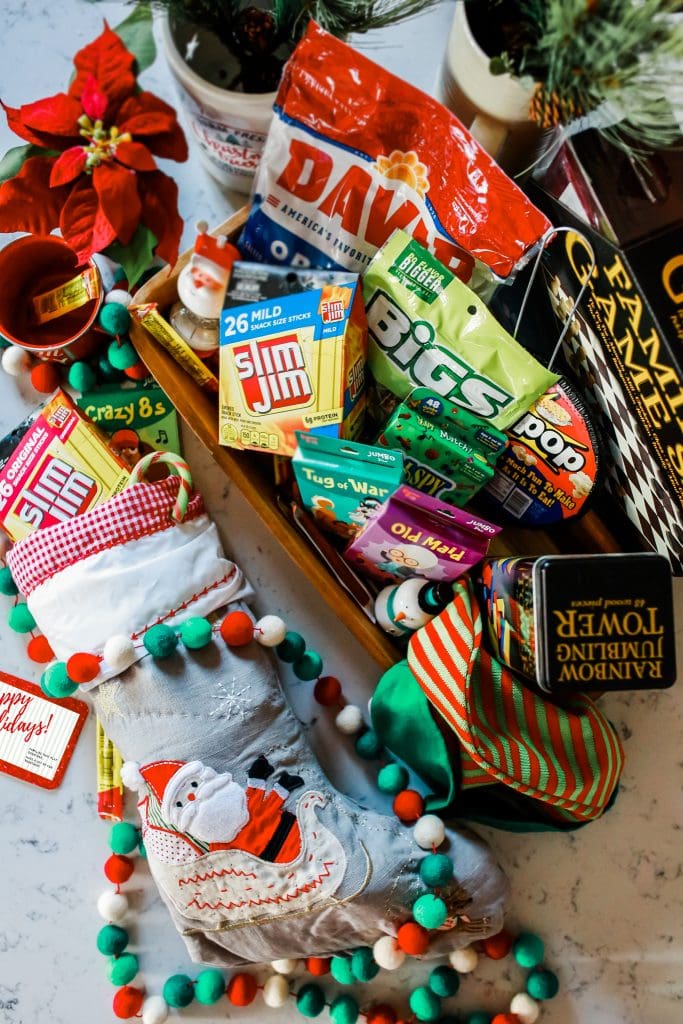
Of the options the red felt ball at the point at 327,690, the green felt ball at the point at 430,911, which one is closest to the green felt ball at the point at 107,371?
the red felt ball at the point at 327,690

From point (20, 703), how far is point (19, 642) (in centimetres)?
8

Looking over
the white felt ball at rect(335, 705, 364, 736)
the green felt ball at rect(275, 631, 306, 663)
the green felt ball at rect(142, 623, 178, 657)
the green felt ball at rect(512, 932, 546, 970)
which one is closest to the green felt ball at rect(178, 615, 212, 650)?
the green felt ball at rect(142, 623, 178, 657)

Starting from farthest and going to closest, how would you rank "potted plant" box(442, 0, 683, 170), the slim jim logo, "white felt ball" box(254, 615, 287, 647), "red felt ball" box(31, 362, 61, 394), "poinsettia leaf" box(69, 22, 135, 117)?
1. "red felt ball" box(31, 362, 61, 394)
2. "white felt ball" box(254, 615, 287, 647)
3. the slim jim logo
4. "poinsettia leaf" box(69, 22, 135, 117)
5. "potted plant" box(442, 0, 683, 170)

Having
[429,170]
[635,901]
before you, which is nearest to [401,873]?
[635,901]

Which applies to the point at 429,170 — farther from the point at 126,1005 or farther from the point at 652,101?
the point at 126,1005

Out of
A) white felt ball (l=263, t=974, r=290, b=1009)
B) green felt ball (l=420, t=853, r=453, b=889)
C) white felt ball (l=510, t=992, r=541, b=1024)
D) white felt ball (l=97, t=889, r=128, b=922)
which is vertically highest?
green felt ball (l=420, t=853, r=453, b=889)

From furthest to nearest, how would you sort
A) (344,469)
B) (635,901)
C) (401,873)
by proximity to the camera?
(635,901) → (401,873) → (344,469)

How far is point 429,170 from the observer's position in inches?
32.9

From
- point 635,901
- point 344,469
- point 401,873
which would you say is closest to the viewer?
point 344,469

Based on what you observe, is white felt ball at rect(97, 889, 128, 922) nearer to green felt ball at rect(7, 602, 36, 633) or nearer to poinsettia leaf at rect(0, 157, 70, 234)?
green felt ball at rect(7, 602, 36, 633)

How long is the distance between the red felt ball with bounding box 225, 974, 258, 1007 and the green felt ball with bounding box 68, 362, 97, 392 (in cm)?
76

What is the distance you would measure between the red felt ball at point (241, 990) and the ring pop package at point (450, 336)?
740 mm

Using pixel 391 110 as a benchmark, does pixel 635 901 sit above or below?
below

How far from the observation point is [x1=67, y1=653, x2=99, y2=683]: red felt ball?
88 cm
